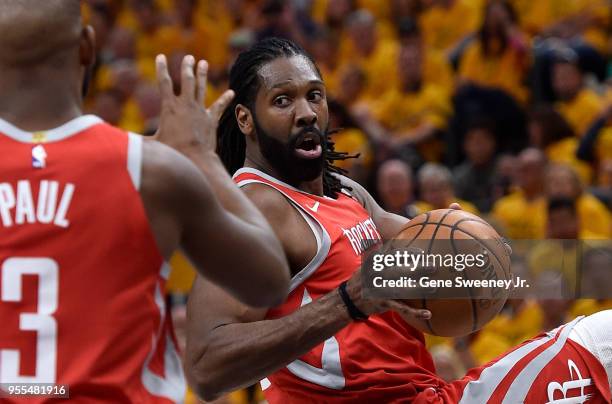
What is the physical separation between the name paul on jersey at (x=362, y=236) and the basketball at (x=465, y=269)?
1.07ft

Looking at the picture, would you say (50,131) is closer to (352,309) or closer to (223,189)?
(223,189)

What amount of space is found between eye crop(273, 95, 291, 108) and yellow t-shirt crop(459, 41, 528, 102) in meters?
6.43

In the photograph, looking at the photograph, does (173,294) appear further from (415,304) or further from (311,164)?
(415,304)

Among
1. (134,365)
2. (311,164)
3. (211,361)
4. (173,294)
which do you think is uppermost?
(311,164)

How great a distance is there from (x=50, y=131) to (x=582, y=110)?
777 centimetres

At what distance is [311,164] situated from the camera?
439cm

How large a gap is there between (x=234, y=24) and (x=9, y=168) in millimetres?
10833

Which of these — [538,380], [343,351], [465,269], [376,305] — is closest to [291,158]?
[343,351]

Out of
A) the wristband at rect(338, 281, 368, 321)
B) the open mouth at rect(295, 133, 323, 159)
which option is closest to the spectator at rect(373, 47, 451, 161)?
the open mouth at rect(295, 133, 323, 159)

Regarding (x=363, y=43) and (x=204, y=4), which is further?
(x=204, y=4)

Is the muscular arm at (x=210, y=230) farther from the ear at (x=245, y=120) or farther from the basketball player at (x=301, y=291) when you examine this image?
the ear at (x=245, y=120)

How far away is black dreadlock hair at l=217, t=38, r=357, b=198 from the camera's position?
4520 mm

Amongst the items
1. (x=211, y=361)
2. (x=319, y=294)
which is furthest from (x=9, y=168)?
(x=319, y=294)

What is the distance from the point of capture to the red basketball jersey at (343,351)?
4.09 metres
